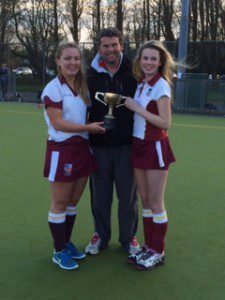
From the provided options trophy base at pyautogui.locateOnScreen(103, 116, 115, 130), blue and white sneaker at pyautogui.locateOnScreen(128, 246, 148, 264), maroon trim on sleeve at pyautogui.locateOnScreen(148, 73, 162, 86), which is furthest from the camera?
blue and white sneaker at pyautogui.locateOnScreen(128, 246, 148, 264)

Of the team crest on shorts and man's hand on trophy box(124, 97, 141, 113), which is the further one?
the team crest on shorts

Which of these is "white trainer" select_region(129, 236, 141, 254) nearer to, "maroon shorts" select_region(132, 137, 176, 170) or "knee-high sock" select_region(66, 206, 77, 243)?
"knee-high sock" select_region(66, 206, 77, 243)

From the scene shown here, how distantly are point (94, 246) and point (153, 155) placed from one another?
103cm

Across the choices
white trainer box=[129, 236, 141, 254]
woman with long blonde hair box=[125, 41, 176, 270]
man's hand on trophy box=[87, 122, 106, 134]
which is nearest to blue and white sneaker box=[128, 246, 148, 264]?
woman with long blonde hair box=[125, 41, 176, 270]

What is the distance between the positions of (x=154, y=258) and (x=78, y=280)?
634 mm

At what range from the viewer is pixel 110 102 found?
3350 mm

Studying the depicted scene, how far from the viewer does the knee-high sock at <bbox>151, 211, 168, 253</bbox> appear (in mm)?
3576

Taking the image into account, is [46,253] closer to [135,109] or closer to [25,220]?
[25,220]

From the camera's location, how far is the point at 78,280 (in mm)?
3408

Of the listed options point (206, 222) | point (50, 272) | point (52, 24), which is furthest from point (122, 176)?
point (52, 24)

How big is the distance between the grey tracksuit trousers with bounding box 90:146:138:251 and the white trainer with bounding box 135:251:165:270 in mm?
315

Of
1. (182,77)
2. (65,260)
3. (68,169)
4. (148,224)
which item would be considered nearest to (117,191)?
(148,224)

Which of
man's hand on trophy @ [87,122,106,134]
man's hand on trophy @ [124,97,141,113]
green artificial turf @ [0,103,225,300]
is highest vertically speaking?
man's hand on trophy @ [124,97,141,113]

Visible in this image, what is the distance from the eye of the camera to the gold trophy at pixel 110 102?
3.27 metres
